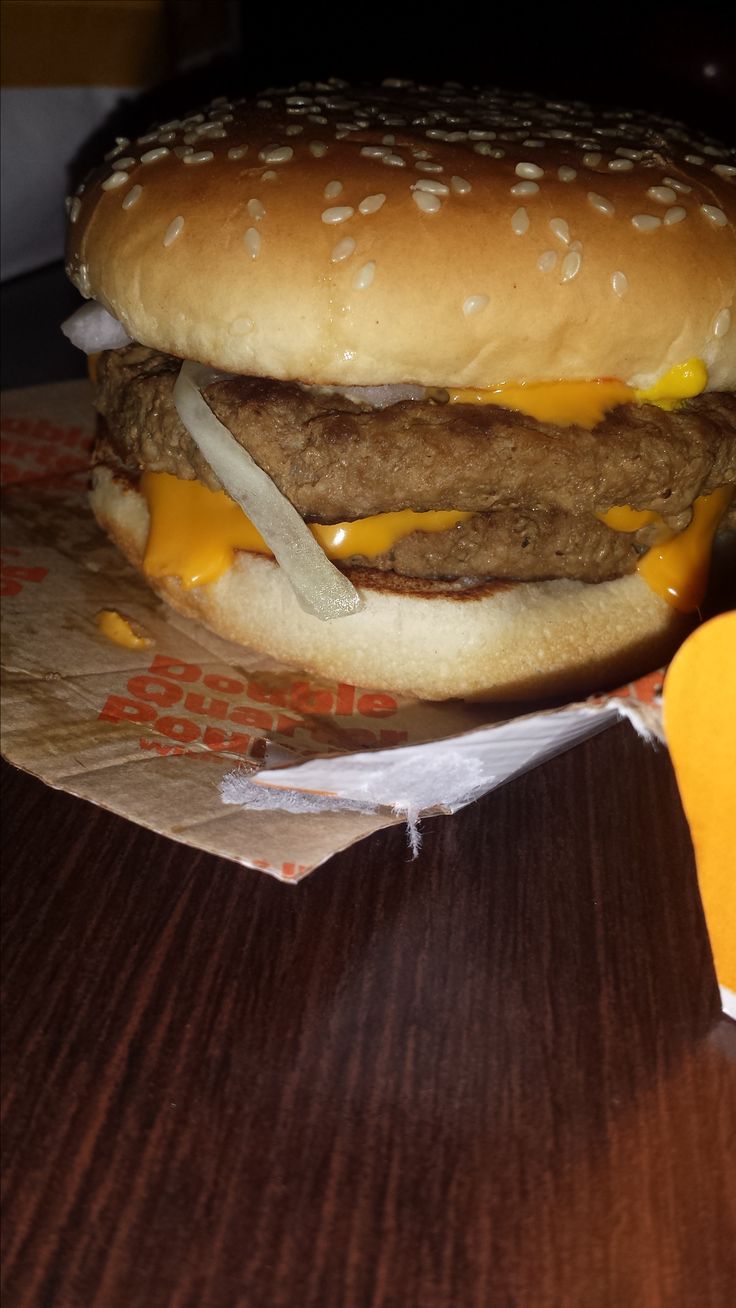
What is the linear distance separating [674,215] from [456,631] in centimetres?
66

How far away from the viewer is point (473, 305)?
1455mm

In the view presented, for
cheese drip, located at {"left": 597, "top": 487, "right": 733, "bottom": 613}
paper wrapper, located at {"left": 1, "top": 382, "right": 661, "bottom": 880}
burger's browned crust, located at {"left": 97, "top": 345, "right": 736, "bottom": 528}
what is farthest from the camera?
cheese drip, located at {"left": 597, "top": 487, "right": 733, "bottom": 613}

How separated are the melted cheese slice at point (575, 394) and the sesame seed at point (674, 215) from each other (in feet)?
0.62

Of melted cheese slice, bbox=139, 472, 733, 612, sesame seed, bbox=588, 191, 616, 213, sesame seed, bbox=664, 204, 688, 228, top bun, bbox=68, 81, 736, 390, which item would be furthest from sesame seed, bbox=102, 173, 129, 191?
sesame seed, bbox=664, 204, 688, 228

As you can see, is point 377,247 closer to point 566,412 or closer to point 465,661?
point 566,412

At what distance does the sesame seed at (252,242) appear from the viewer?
4.86ft

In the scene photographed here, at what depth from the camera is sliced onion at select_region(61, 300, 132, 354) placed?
72.2 inches

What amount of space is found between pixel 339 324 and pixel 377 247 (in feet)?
0.36

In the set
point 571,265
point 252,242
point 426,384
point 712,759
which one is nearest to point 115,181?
point 252,242

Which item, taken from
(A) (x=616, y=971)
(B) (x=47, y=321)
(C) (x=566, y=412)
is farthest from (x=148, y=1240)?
(B) (x=47, y=321)

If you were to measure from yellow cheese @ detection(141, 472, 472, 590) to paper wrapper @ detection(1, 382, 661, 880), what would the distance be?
0.53ft

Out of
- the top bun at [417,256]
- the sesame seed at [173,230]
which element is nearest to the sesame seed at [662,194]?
the top bun at [417,256]

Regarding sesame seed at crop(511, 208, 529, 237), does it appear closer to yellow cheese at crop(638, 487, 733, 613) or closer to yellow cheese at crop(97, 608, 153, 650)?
yellow cheese at crop(638, 487, 733, 613)

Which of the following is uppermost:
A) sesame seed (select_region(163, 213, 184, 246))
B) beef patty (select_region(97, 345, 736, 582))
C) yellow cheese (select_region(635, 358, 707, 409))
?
sesame seed (select_region(163, 213, 184, 246))
